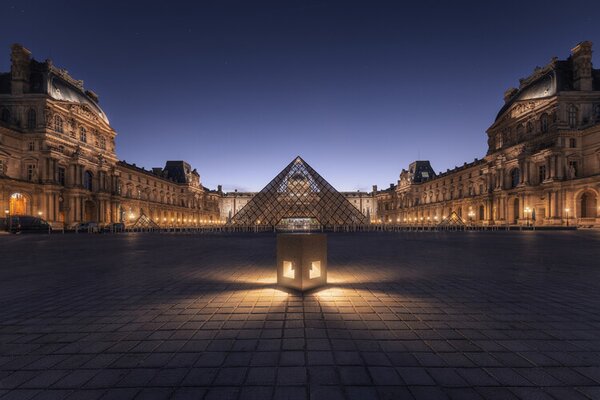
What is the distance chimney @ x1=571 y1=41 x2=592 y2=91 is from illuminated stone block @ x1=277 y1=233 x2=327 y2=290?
144 ft

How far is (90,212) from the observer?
3588 cm

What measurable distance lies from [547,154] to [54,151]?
52316 millimetres

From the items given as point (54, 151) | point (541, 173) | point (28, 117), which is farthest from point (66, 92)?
point (541, 173)

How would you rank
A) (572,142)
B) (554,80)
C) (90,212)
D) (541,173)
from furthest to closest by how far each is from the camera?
1. (90,212)
2. (554,80)
3. (541,173)
4. (572,142)

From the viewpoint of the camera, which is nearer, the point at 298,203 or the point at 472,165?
the point at 298,203

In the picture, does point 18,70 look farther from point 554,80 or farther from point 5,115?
point 554,80

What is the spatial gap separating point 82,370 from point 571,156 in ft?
138

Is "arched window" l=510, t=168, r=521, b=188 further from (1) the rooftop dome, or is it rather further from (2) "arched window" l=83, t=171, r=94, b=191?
(1) the rooftop dome

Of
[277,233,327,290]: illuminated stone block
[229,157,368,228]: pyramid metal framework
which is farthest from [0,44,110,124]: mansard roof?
[277,233,327,290]: illuminated stone block

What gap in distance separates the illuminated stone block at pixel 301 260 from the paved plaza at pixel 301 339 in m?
0.22

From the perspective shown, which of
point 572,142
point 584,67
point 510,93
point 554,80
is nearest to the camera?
point 572,142

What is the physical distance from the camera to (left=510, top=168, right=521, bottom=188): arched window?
3531cm

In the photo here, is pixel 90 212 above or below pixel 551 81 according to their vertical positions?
below

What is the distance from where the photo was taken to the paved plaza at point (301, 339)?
6.21 ft
